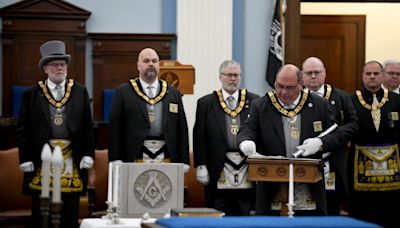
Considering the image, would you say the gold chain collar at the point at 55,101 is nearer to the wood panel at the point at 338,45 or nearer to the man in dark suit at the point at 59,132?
the man in dark suit at the point at 59,132

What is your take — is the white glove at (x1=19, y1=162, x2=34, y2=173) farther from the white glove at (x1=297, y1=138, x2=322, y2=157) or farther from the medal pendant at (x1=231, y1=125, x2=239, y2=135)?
the white glove at (x1=297, y1=138, x2=322, y2=157)

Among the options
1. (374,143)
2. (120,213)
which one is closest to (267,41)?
(374,143)

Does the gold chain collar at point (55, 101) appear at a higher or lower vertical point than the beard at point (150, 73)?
lower

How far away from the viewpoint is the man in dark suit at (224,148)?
7.93 metres

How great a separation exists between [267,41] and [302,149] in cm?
509

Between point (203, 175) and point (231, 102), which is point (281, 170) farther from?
point (231, 102)

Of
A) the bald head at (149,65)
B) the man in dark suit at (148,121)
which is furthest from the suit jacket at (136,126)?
the bald head at (149,65)

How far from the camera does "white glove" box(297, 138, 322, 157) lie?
21.2 feet

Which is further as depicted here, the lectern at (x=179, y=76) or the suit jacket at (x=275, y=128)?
the lectern at (x=179, y=76)

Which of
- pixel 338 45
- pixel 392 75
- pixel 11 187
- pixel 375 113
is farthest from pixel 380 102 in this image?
pixel 338 45

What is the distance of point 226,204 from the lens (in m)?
7.99

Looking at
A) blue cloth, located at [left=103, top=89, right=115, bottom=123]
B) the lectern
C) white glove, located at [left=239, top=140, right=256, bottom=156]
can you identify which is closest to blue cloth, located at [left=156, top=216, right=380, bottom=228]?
white glove, located at [left=239, top=140, right=256, bottom=156]

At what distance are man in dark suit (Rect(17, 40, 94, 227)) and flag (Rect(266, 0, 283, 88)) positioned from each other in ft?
12.3

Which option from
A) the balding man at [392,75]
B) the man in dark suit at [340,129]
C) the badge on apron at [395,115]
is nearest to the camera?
the man in dark suit at [340,129]
